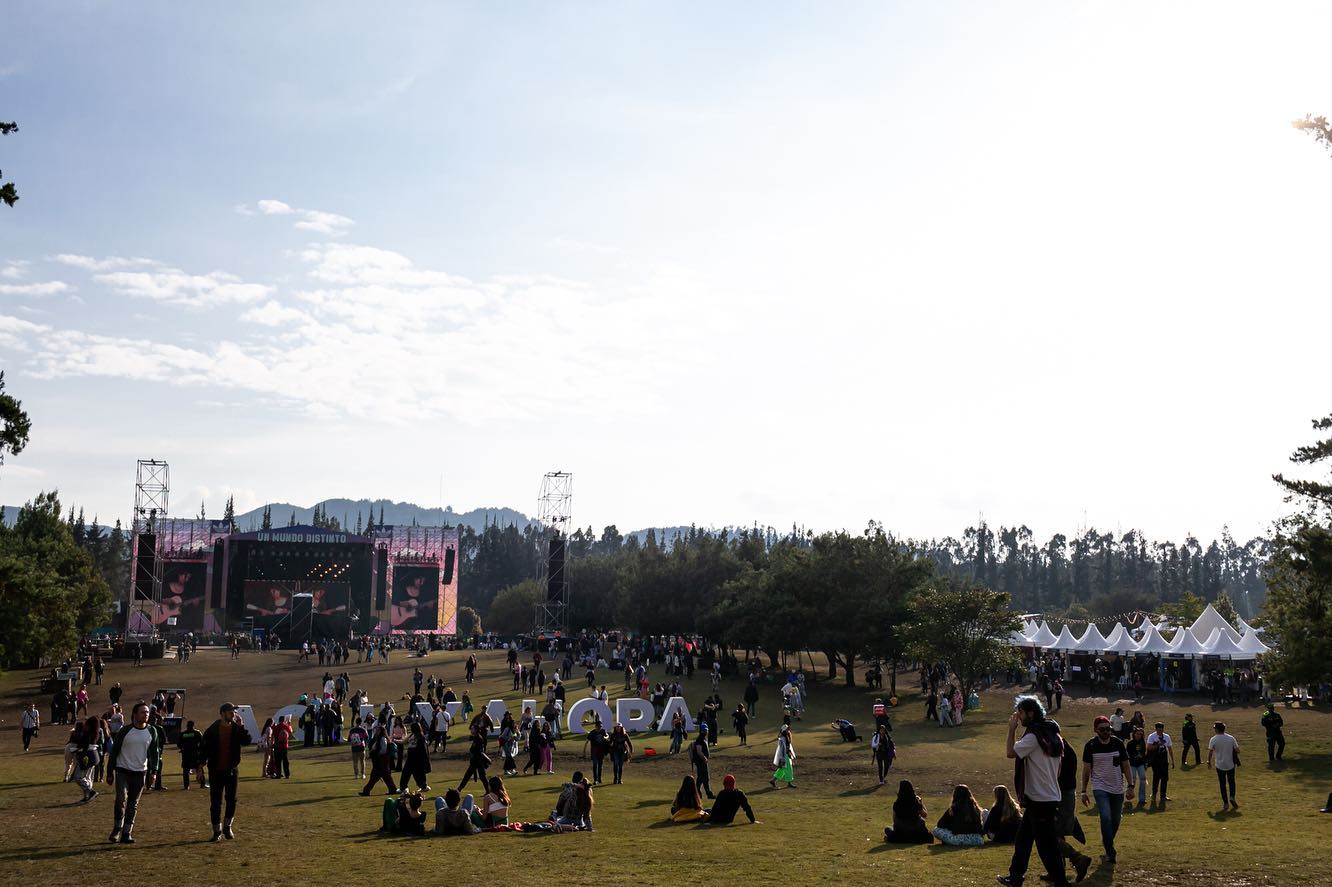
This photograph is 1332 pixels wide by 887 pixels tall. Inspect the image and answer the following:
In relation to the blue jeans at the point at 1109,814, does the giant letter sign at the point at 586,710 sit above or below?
below

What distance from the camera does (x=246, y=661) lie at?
207 ft

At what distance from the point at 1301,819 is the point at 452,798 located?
14.0 m

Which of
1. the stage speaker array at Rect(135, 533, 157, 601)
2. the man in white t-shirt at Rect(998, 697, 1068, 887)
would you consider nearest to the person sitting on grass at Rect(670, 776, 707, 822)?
the man in white t-shirt at Rect(998, 697, 1068, 887)

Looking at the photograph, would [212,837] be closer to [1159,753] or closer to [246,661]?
[1159,753]

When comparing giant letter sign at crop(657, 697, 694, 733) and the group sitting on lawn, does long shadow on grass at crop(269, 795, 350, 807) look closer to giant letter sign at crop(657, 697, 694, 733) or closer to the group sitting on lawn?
the group sitting on lawn

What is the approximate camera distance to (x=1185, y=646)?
49250mm

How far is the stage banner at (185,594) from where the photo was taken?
3807 inches

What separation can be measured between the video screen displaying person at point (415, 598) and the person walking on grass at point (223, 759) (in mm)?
87506

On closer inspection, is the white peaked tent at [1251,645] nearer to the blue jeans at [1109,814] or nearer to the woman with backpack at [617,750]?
the woman with backpack at [617,750]

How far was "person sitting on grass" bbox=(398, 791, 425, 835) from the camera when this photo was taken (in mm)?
15586

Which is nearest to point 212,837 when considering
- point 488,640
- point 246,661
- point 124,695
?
point 124,695

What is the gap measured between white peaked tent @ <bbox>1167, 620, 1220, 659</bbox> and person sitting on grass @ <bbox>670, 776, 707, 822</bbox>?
38806 mm

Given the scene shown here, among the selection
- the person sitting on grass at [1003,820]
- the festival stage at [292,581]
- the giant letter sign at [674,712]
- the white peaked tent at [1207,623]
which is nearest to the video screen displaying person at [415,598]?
the festival stage at [292,581]

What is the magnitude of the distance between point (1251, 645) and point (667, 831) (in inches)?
1622
